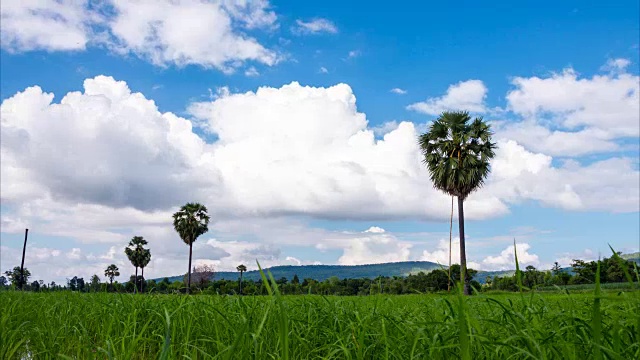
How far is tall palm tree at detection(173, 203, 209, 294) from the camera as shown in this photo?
66.1 m

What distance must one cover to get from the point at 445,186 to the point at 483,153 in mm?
4095

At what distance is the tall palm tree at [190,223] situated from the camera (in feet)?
217

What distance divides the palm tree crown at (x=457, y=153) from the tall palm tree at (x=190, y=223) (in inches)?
1376

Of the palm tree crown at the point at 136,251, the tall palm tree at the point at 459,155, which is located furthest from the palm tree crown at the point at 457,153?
the palm tree crown at the point at 136,251

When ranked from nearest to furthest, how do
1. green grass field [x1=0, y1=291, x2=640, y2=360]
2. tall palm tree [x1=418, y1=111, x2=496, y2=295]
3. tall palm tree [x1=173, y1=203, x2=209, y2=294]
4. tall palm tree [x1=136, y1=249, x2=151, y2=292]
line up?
green grass field [x1=0, y1=291, x2=640, y2=360] → tall palm tree [x1=418, y1=111, x2=496, y2=295] → tall palm tree [x1=173, y1=203, x2=209, y2=294] → tall palm tree [x1=136, y1=249, x2=151, y2=292]

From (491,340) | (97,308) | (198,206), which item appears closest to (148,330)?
(97,308)

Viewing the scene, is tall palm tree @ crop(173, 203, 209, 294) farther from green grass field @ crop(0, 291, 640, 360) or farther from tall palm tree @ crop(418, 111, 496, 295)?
green grass field @ crop(0, 291, 640, 360)

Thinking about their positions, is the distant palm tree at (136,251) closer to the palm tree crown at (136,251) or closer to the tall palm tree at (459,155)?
the palm tree crown at (136,251)

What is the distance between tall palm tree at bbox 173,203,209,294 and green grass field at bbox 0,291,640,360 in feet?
200

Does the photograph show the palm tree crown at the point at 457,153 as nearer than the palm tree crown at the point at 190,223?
Yes

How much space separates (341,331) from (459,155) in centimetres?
3926

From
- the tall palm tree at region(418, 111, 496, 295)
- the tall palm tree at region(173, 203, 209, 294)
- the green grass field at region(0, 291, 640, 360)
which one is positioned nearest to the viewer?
the green grass field at region(0, 291, 640, 360)

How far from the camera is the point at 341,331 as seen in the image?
346 centimetres

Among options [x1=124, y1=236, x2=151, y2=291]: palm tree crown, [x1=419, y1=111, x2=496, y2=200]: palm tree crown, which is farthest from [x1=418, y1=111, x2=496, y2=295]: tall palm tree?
[x1=124, y1=236, x2=151, y2=291]: palm tree crown
